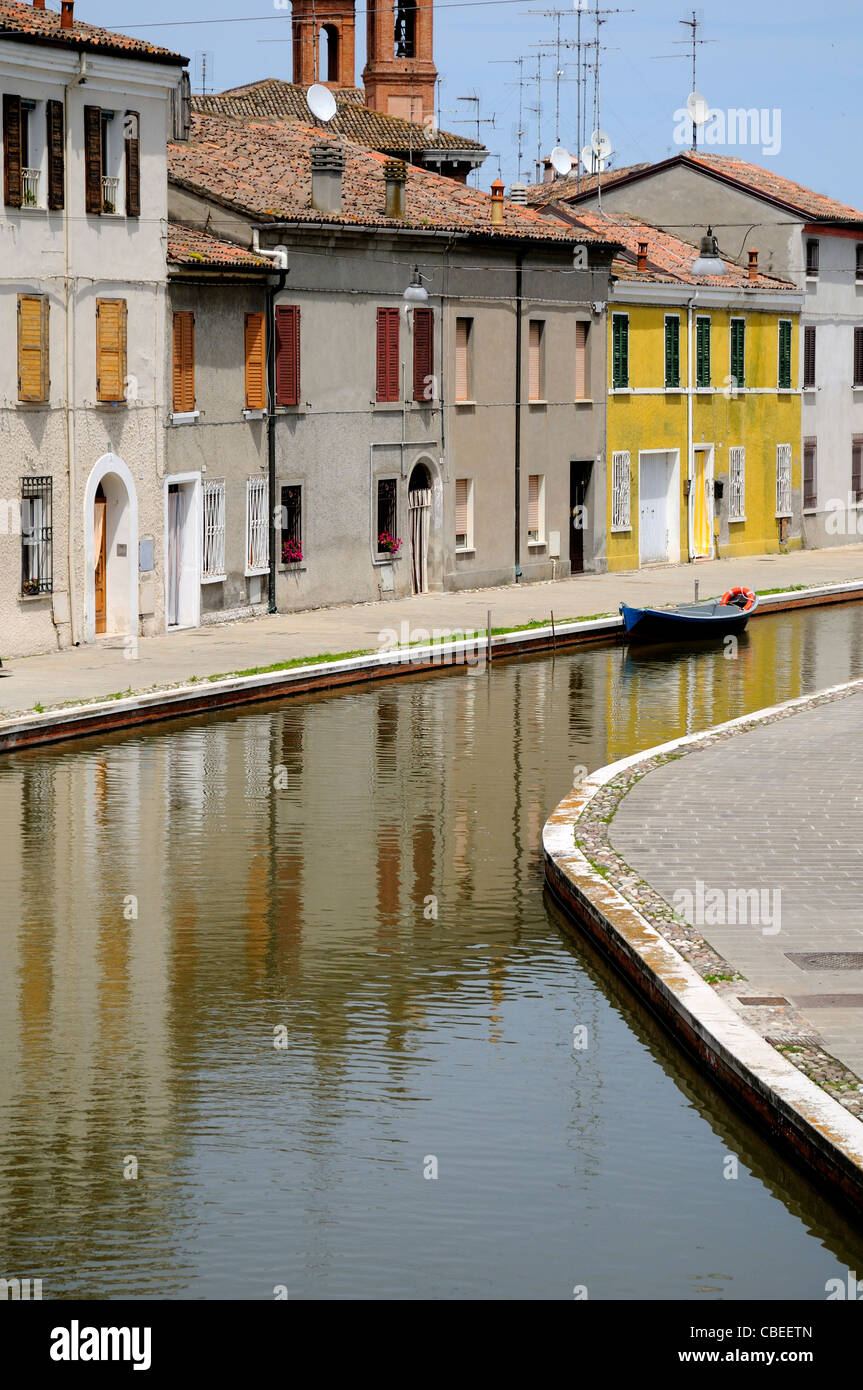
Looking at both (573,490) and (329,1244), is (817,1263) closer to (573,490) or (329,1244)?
(329,1244)

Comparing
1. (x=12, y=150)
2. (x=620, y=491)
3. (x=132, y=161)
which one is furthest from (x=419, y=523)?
(x=12, y=150)

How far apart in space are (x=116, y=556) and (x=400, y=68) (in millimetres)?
41447

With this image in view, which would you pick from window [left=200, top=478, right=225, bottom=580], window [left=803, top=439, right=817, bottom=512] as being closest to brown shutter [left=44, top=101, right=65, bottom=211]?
window [left=200, top=478, right=225, bottom=580]

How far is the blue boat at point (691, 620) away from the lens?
3826 cm

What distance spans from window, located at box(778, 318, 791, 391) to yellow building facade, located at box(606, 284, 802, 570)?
44 millimetres

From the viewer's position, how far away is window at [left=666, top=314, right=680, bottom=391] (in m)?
52.9

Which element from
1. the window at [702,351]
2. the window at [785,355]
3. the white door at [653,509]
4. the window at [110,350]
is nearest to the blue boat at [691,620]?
the window at [110,350]

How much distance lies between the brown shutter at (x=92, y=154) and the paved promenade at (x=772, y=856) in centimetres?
1356

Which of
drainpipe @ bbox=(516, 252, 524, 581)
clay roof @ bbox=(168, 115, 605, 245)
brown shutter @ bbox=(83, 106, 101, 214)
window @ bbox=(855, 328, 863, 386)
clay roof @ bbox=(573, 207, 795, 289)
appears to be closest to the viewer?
brown shutter @ bbox=(83, 106, 101, 214)

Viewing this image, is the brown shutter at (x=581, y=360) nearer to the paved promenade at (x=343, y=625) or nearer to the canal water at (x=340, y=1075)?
the paved promenade at (x=343, y=625)

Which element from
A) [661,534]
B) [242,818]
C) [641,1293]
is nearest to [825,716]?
[242,818]

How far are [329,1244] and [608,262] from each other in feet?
134

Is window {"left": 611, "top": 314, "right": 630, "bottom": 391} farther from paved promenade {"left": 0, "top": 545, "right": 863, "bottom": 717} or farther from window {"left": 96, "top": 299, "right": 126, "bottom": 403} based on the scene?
window {"left": 96, "top": 299, "right": 126, "bottom": 403}

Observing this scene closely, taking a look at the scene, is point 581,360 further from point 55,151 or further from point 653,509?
point 55,151
